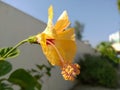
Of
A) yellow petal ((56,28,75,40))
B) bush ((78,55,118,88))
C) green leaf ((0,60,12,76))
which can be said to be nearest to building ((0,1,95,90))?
green leaf ((0,60,12,76))

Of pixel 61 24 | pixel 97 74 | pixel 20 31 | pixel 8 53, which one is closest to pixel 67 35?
pixel 61 24

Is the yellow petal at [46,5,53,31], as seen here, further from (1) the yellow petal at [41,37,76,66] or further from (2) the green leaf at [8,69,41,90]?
(2) the green leaf at [8,69,41,90]

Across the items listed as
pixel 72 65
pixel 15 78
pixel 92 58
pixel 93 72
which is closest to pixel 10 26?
pixel 15 78

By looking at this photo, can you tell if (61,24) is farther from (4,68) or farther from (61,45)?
(4,68)

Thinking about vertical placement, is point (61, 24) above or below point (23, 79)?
above

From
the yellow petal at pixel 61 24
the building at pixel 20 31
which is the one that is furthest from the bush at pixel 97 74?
the yellow petal at pixel 61 24

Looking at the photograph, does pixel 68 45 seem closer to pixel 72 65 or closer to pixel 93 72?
pixel 72 65
